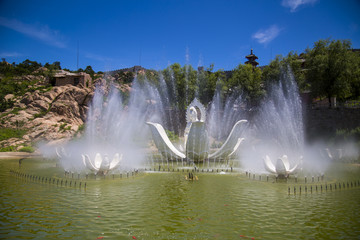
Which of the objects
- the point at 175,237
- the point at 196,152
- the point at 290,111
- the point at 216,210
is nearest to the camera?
the point at 175,237

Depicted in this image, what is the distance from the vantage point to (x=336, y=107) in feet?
83.4

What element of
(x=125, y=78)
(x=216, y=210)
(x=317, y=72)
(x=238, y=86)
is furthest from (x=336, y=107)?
(x=125, y=78)

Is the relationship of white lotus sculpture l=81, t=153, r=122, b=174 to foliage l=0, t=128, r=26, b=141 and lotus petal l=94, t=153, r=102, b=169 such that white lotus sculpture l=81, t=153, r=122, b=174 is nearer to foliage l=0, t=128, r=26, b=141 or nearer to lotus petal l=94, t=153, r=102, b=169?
lotus petal l=94, t=153, r=102, b=169

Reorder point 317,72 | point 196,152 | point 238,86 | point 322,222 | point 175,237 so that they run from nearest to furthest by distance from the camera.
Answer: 1. point 175,237
2. point 322,222
3. point 196,152
4. point 317,72
5. point 238,86

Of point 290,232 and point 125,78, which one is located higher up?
point 125,78

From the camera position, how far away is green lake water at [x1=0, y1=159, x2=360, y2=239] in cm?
518

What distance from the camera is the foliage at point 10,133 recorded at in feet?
88.5

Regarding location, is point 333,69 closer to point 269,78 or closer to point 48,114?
point 269,78

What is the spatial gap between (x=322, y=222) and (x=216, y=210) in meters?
2.37

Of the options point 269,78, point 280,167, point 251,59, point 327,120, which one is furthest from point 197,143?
point 251,59

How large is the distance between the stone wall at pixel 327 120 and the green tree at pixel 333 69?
99.8 inches

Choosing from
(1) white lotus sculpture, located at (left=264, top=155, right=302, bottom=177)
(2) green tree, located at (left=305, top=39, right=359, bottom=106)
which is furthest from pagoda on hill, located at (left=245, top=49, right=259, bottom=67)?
(1) white lotus sculpture, located at (left=264, top=155, right=302, bottom=177)

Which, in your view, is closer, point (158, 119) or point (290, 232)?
point (290, 232)

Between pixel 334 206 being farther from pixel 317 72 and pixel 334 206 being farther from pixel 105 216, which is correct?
pixel 317 72
